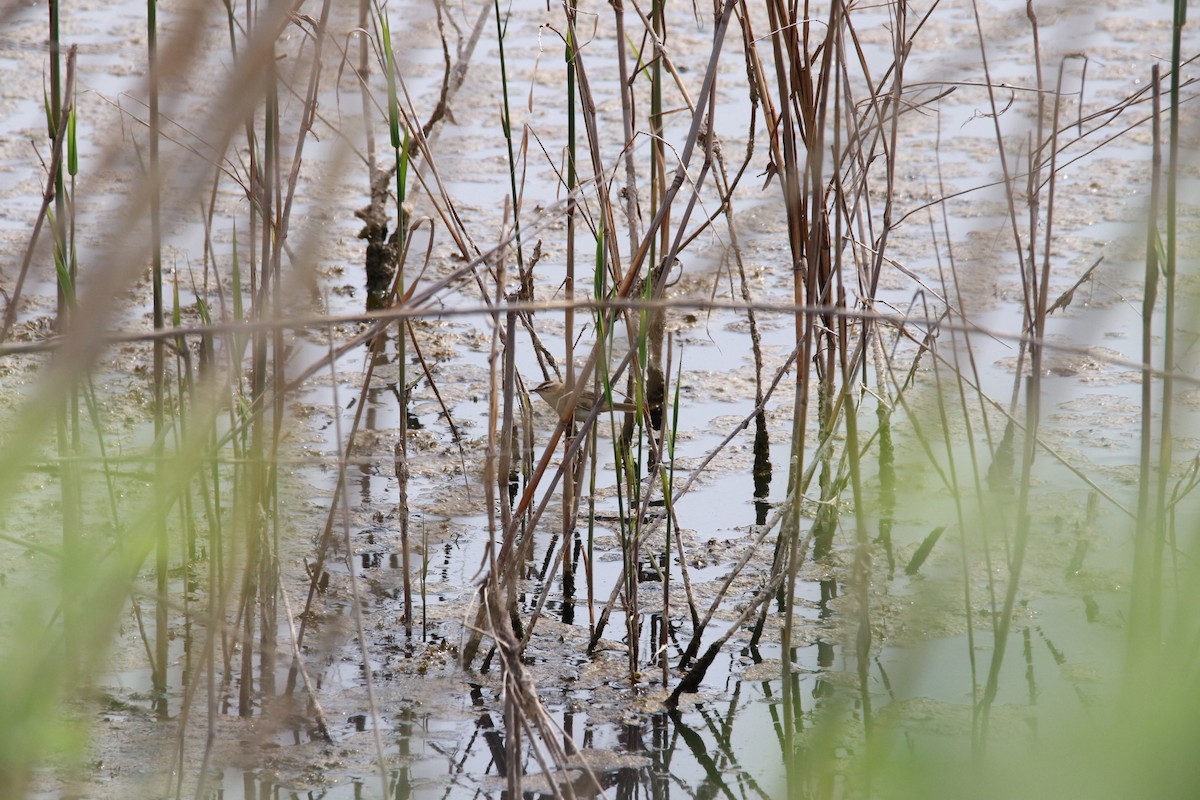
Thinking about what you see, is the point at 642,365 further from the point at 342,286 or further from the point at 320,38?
the point at 342,286

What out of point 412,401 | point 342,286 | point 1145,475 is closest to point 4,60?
point 342,286

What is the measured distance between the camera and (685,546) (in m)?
Result: 2.54

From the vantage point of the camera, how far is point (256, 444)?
1.59 m

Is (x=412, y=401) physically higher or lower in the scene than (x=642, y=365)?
lower

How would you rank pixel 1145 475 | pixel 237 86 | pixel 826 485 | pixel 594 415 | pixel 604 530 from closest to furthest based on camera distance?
pixel 237 86 → pixel 1145 475 → pixel 594 415 → pixel 826 485 → pixel 604 530

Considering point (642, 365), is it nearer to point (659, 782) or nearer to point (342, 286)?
point (659, 782)

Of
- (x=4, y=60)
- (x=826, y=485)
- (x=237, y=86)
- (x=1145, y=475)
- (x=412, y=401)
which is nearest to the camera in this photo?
(x=237, y=86)

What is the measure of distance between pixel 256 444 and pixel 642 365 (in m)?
0.51

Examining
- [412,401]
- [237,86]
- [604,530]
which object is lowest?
[604,530]

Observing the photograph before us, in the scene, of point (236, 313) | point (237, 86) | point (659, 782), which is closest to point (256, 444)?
point (236, 313)

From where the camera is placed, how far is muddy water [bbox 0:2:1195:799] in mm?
865

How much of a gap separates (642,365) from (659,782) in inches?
25.3

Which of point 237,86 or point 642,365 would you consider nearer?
point 237,86

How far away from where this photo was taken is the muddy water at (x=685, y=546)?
0.87 m
